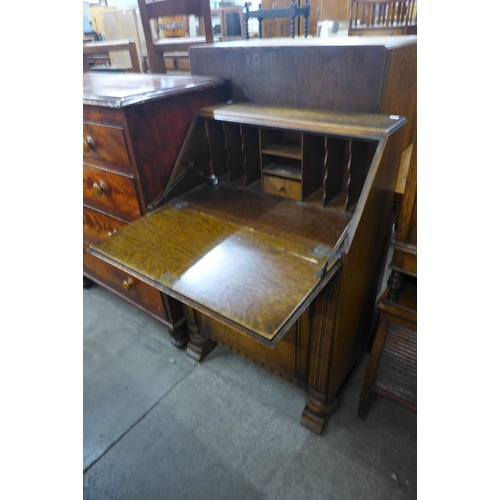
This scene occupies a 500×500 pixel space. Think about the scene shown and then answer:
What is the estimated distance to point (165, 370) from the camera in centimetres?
163

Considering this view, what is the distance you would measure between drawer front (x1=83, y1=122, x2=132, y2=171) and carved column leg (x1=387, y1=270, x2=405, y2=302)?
3.06 feet

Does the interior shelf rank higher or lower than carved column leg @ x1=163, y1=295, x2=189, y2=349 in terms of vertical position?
higher

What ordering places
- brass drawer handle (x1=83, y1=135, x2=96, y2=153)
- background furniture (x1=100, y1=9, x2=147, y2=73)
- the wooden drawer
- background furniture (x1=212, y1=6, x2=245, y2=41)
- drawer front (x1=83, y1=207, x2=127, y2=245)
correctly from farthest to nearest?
background furniture (x1=100, y1=9, x2=147, y2=73) → background furniture (x1=212, y1=6, x2=245, y2=41) → the wooden drawer → drawer front (x1=83, y1=207, x2=127, y2=245) → brass drawer handle (x1=83, y1=135, x2=96, y2=153)

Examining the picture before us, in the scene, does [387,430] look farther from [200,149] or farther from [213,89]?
[213,89]

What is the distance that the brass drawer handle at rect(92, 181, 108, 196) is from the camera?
1.39 metres

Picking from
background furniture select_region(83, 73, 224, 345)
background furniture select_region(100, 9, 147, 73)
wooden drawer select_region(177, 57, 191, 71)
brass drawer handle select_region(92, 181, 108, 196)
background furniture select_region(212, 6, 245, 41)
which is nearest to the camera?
background furniture select_region(83, 73, 224, 345)

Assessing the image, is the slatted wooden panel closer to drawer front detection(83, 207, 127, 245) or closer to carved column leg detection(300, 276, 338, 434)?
carved column leg detection(300, 276, 338, 434)

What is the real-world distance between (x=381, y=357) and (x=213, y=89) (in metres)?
1.15

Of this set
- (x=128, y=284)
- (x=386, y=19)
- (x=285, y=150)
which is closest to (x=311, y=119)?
(x=285, y=150)

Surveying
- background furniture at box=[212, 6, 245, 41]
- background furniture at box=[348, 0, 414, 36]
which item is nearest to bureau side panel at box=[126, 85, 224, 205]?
background furniture at box=[348, 0, 414, 36]

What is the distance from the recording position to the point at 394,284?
3.54 feet

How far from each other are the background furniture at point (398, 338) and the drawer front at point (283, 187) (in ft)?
1.22

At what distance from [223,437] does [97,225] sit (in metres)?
1.06
